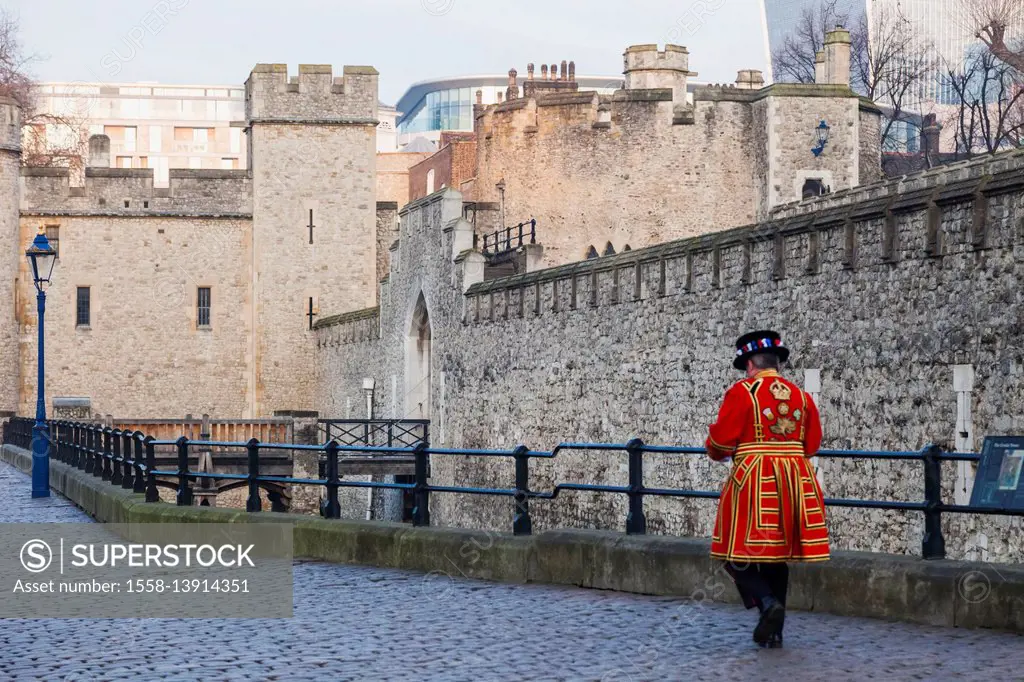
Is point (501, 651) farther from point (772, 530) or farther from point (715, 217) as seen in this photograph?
point (715, 217)

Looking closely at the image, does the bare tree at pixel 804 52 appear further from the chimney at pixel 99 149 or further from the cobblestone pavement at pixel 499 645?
the cobblestone pavement at pixel 499 645

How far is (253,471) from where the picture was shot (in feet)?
46.7

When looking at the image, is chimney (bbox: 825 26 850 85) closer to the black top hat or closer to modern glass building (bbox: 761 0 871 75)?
the black top hat

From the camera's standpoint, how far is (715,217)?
4209 cm

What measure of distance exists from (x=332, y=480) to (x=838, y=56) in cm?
3363

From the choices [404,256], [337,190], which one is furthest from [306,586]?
[337,190]

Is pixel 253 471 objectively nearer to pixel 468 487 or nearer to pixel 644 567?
pixel 468 487

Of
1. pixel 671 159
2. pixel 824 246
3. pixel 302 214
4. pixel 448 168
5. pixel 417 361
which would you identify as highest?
pixel 448 168

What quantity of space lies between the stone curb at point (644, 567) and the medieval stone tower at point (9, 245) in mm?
34097

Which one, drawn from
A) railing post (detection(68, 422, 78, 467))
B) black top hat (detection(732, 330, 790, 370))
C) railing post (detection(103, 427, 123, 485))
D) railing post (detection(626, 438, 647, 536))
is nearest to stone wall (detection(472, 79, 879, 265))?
railing post (detection(68, 422, 78, 467))

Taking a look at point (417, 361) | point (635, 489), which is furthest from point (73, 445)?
point (635, 489)

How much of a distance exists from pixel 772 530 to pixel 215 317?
4174cm

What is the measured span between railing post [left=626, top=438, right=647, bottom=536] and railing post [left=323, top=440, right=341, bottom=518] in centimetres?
253

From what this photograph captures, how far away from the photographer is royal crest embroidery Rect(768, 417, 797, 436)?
898 cm
